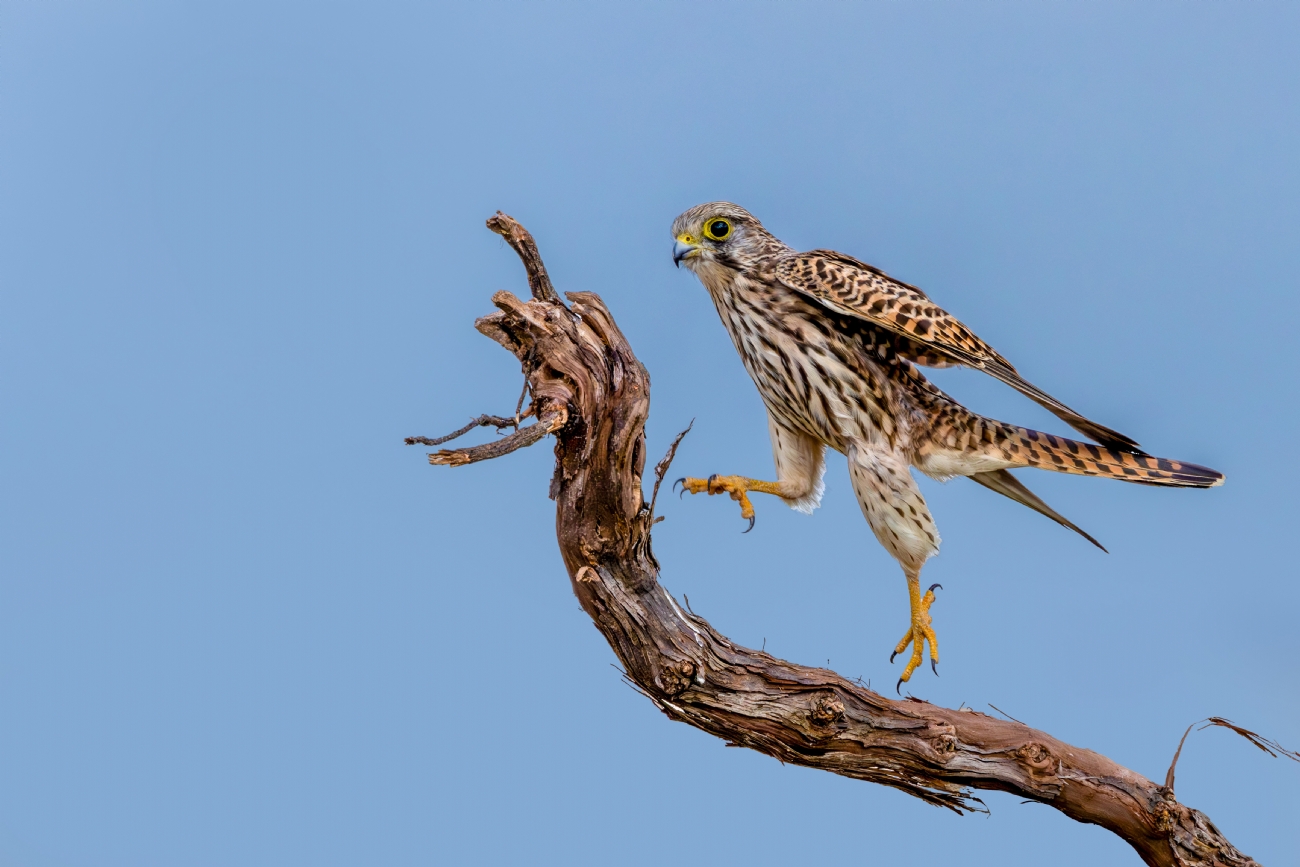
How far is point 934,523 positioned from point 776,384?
607 millimetres

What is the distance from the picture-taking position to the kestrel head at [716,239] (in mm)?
2967

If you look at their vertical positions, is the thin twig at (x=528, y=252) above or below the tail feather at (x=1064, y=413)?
below

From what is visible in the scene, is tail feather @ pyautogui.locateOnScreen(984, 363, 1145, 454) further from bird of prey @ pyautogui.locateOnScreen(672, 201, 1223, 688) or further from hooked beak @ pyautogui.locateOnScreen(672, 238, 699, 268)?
hooked beak @ pyautogui.locateOnScreen(672, 238, 699, 268)

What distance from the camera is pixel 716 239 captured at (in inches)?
118

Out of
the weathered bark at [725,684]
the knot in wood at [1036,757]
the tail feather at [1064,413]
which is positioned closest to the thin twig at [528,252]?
the weathered bark at [725,684]

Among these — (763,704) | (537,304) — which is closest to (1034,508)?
(763,704)

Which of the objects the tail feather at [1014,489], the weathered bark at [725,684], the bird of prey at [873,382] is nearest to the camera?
the weathered bark at [725,684]

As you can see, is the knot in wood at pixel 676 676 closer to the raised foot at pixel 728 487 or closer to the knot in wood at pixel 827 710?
the knot in wood at pixel 827 710

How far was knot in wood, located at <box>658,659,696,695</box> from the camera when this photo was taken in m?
2.77

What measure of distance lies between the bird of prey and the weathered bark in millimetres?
274

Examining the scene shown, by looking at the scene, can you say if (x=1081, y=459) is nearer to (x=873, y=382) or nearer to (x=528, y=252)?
(x=873, y=382)

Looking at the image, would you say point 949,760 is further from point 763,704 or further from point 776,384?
point 776,384

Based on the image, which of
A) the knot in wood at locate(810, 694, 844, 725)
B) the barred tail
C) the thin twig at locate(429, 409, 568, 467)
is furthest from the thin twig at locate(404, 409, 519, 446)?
the barred tail

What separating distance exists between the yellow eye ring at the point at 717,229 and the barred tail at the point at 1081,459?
3.15 ft
